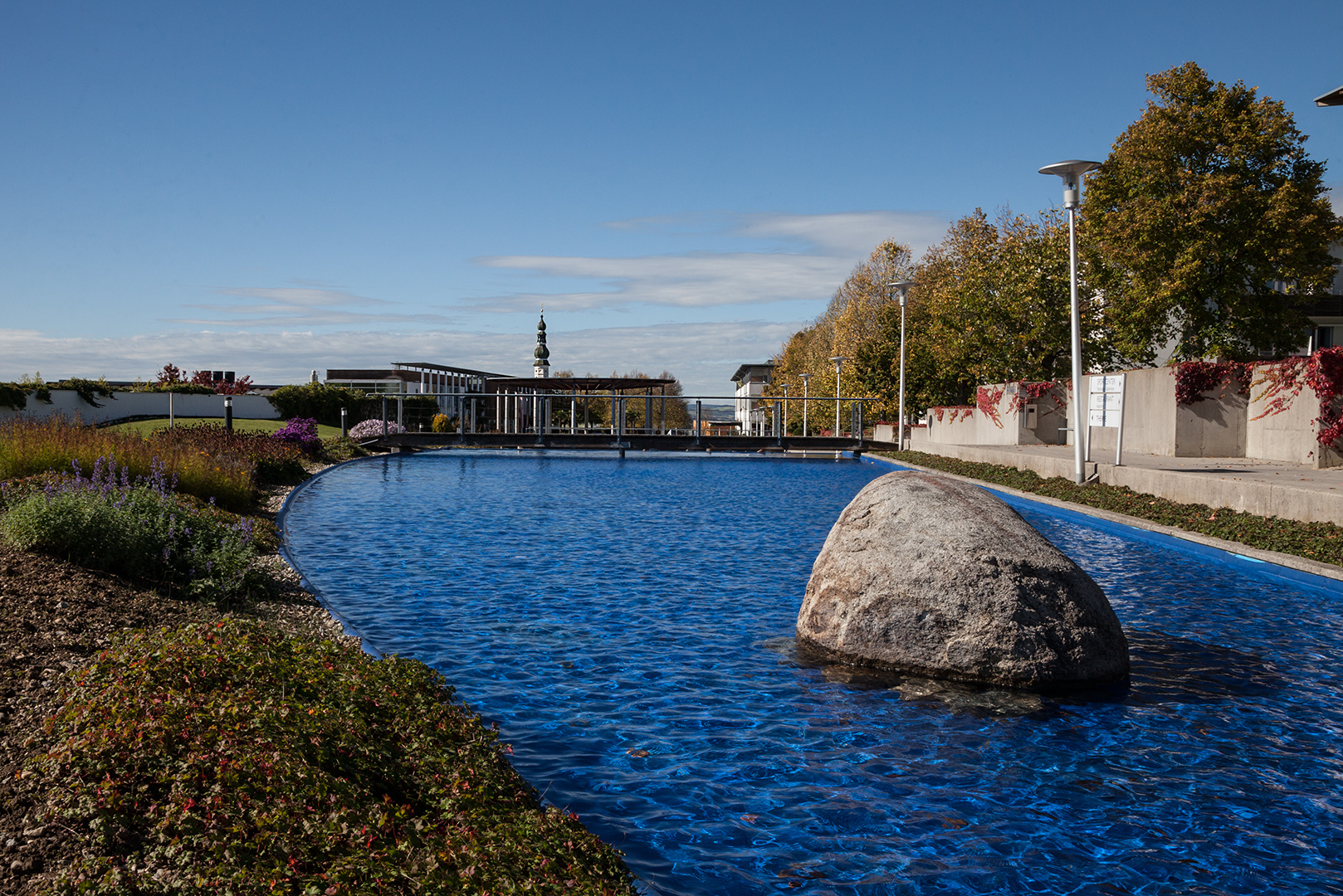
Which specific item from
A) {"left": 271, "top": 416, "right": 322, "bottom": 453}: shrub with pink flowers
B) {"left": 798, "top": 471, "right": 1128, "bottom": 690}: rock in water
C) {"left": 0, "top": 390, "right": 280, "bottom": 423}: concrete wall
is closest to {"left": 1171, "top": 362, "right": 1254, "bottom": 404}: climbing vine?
{"left": 798, "top": 471, "right": 1128, "bottom": 690}: rock in water

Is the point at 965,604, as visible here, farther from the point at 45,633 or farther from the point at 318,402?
the point at 318,402

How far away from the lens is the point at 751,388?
351 ft

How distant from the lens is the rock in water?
643 centimetres

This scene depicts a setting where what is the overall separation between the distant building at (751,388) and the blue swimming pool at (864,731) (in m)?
63.9

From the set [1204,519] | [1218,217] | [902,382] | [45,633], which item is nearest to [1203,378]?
[1218,217]

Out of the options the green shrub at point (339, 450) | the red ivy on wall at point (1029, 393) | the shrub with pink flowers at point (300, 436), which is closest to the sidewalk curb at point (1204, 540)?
the red ivy on wall at point (1029, 393)

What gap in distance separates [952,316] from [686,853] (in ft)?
107

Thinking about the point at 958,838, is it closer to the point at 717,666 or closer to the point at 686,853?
the point at 686,853

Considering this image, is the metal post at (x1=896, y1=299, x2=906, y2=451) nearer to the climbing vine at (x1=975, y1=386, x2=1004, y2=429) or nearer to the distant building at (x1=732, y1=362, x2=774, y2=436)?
the climbing vine at (x1=975, y1=386, x2=1004, y2=429)

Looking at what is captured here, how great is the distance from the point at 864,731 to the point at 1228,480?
11041 mm

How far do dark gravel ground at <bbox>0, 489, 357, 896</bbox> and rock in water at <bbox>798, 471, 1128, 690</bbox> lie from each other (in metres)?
3.75

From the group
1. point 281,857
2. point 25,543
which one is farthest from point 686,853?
point 25,543

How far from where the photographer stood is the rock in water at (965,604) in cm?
643

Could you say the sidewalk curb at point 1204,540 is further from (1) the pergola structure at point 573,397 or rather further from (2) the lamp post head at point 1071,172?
(1) the pergola structure at point 573,397
